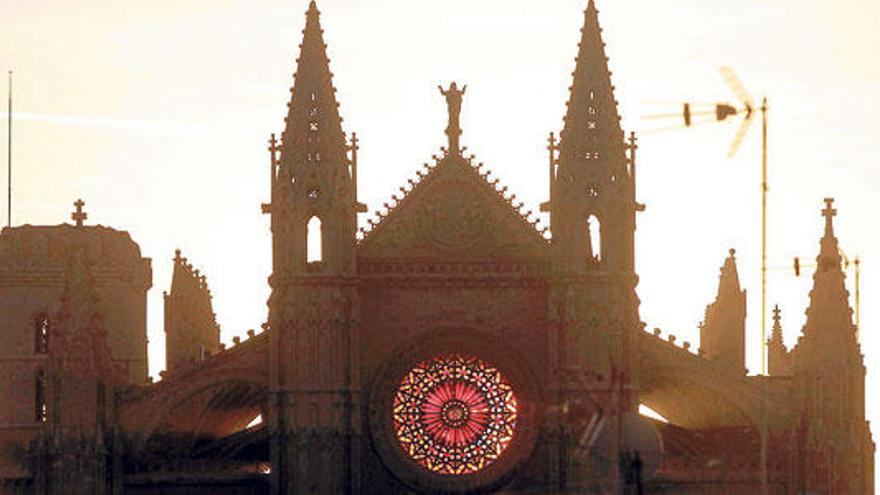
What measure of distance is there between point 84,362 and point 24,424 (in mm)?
19187

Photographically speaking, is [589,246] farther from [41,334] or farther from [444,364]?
[41,334]

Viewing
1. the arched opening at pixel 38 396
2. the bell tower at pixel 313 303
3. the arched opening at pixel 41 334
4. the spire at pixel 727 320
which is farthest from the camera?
the arched opening at pixel 41 334

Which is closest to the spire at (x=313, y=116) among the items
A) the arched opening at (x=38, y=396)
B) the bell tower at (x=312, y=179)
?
the bell tower at (x=312, y=179)

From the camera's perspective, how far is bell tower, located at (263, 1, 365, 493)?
173m

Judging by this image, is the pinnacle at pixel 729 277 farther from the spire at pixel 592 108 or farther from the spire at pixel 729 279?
the spire at pixel 592 108

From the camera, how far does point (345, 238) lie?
174750mm

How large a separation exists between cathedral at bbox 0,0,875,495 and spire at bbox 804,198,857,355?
7cm

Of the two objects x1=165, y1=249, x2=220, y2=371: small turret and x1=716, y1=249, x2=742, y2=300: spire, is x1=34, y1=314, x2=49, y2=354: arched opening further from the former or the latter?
x1=716, y1=249, x2=742, y2=300: spire

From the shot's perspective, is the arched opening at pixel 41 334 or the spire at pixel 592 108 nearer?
the spire at pixel 592 108

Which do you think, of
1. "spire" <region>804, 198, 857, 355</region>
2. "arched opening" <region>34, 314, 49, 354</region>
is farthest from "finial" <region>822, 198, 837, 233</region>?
"arched opening" <region>34, 314, 49, 354</region>

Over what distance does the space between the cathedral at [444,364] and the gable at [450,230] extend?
0.07 metres

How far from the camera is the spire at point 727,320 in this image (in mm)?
190625

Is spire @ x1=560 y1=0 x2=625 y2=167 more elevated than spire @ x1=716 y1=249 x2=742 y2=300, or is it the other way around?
spire @ x1=560 y1=0 x2=625 y2=167

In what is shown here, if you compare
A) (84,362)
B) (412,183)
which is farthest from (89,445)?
(412,183)
